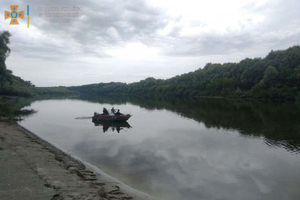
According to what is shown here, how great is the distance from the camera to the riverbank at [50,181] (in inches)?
320

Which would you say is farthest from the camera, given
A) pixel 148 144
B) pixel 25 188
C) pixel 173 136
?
pixel 173 136

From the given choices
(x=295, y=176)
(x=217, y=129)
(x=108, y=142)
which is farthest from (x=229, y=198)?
(x=217, y=129)

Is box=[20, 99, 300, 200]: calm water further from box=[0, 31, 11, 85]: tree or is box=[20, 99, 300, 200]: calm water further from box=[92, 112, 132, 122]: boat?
box=[0, 31, 11, 85]: tree

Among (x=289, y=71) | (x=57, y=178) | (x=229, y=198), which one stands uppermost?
(x=289, y=71)

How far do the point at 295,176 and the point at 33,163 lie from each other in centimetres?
1435

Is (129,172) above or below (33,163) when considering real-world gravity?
below

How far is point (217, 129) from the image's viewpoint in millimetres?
26234

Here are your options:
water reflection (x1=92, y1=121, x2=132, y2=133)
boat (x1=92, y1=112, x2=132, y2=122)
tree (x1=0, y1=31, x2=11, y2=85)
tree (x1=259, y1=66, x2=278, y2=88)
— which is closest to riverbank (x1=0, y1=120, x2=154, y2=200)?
water reflection (x1=92, y1=121, x2=132, y2=133)

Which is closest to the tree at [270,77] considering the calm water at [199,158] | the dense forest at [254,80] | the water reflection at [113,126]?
the dense forest at [254,80]

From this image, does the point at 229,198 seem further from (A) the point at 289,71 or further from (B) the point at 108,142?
(A) the point at 289,71

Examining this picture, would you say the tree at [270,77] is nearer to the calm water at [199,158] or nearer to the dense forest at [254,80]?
the dense forest at [254,80]

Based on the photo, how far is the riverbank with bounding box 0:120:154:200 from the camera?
8.12 m

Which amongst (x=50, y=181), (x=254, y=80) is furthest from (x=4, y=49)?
(x=254, y=80)

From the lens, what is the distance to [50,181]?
367 inches
